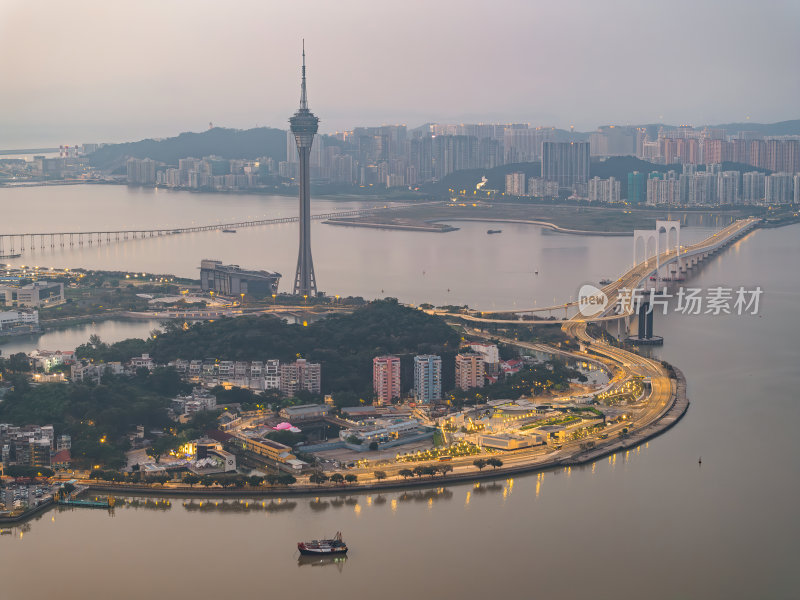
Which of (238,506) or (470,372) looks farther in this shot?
(470,372)

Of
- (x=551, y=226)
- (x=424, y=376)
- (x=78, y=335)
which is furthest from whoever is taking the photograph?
(x=551, y=226)

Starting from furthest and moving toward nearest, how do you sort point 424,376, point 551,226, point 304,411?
point 551,226 → point 424,376 → point 304,411

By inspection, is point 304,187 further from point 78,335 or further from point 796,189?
point 796,189

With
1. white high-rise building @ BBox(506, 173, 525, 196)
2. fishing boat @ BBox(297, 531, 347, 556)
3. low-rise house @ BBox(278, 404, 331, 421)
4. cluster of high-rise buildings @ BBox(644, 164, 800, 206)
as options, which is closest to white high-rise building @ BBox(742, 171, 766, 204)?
cluster of high-rise buildings @ BBox(644, 164, 800, 206)

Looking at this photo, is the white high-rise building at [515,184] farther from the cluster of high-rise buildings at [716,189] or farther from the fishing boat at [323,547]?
the fishing boat at [323,547]

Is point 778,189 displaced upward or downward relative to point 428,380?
upward

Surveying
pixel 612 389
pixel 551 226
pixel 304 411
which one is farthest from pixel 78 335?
pixel 551 226
